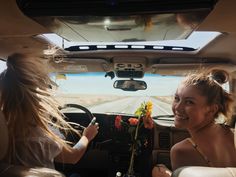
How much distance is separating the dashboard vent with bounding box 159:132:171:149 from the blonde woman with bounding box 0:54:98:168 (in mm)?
2701

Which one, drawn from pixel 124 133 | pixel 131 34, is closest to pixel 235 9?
pixel 131 34

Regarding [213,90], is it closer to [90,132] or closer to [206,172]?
[206,172]

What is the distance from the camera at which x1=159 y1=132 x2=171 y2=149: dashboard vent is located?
496 cm

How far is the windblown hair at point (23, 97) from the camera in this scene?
7.73 feet

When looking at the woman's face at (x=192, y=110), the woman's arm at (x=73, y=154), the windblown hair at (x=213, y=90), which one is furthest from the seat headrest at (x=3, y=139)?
the windblown hair at (x=213, y=90)

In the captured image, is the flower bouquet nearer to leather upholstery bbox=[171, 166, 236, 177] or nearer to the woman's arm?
the woman's arm

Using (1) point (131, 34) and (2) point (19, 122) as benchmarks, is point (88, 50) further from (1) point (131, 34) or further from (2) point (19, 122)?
(2) point (19, 122)

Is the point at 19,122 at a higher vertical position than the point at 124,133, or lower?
higher

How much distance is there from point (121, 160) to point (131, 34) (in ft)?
7.82

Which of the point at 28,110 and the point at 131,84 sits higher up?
the point at 131,84

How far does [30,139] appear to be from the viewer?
7.64 ft

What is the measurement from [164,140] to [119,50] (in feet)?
5.10

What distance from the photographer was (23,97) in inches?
92.8

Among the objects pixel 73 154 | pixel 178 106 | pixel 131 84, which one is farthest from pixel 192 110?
pixel 131 84
